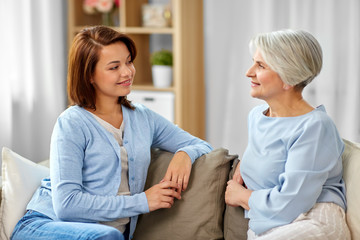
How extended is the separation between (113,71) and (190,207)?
576mm

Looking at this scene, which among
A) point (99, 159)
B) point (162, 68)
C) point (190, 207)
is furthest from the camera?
point (162, 68)

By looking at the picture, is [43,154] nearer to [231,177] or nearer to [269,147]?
[231,177]

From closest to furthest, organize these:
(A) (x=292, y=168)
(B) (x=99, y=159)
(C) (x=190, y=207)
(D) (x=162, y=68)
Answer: (A) (x=292, y=168)
(B) (x=99, y=159)
(C) (x=190, y=207)
(D) (x=162, y=68)

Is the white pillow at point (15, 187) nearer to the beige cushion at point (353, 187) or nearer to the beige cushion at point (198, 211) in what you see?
the beige cushion at point (198, 211)

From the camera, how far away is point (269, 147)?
1.70 meters

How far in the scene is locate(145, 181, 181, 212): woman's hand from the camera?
1.81 m

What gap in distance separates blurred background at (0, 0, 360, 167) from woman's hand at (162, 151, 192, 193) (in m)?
1.91

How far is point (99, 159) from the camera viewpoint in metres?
1.82

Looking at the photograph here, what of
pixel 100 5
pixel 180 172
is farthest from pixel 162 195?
pixel 100 5

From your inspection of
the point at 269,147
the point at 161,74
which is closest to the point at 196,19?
the point at 161,74

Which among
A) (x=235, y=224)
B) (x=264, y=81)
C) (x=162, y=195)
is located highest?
(x=264, y=81)

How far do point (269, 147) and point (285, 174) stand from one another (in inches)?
4.7

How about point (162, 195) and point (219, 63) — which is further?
point (219, 63)

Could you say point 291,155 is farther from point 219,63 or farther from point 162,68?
point 219,63
